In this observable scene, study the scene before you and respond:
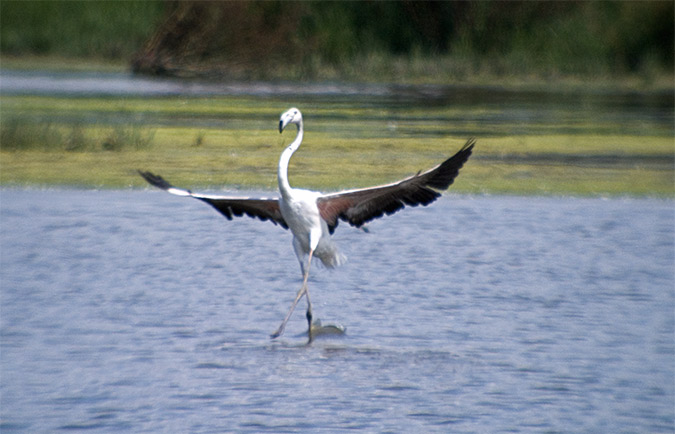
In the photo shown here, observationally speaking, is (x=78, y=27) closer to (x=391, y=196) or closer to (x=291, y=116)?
(x=291, y=116)

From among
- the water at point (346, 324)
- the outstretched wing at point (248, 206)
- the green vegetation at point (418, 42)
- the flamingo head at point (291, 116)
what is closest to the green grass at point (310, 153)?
the water at point (346, 324)

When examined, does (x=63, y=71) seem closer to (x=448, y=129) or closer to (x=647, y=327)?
(x=448, y=129)

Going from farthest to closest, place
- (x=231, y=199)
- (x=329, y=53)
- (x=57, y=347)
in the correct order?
(x=329, y=53) < (x=231, y=199) < (x=57, y=347)

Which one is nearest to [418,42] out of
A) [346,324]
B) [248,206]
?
[248,206]

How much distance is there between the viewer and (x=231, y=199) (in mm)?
8547

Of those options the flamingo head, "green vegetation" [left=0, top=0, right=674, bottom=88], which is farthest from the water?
"green vegetation" [left=0, top=0, right=674, bottom=88]

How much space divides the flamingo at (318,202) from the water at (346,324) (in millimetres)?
526

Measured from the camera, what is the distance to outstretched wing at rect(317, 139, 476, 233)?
27.1ft

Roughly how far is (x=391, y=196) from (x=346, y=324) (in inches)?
37.5

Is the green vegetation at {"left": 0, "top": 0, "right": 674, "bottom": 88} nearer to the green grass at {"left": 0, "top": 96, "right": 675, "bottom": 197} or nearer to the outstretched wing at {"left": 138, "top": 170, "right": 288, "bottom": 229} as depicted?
the green grass at {"left": 0, "top": 96, "right": 675, "bottom": 197}

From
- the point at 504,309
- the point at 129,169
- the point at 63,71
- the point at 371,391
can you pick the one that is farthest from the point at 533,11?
the point at 371,391

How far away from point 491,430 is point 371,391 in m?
0.89

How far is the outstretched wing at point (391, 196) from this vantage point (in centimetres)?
827

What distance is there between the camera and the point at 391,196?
8.50 metres
